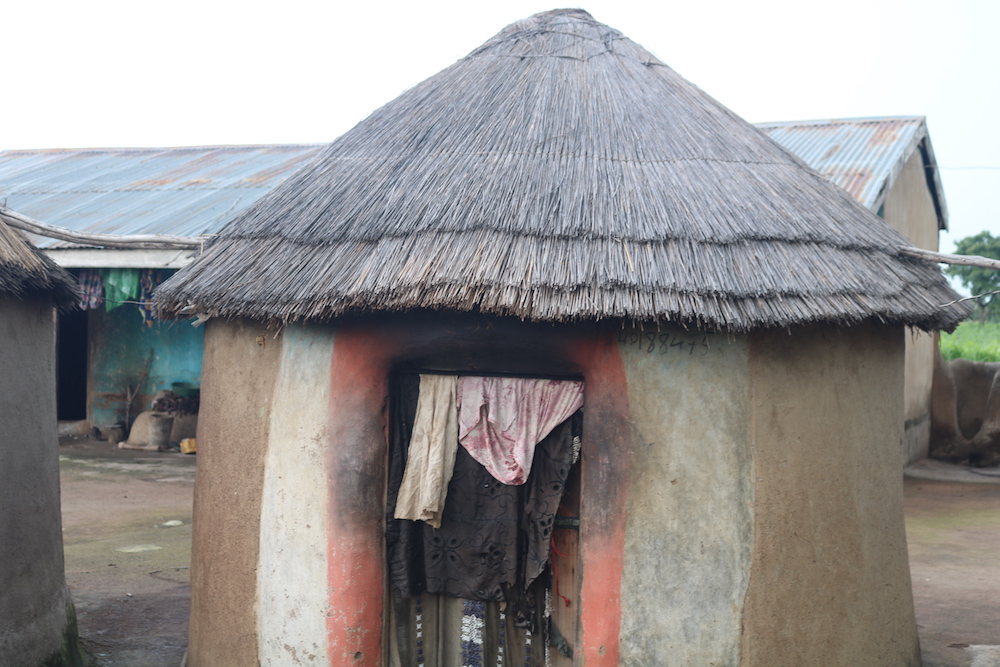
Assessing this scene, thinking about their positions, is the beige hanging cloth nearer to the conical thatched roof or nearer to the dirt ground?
the conical thatched roof

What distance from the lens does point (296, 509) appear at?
5.36 metres

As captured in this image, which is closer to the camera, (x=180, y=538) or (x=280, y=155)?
(x=180, y=538)

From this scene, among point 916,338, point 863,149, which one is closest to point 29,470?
point 863,149

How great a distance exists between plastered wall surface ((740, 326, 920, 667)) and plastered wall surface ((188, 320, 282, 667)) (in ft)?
9.01

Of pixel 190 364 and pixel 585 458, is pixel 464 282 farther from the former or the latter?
pixel 190 364

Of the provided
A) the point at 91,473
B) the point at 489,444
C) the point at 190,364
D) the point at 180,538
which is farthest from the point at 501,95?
the point at 190,364

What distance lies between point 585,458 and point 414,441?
987mm

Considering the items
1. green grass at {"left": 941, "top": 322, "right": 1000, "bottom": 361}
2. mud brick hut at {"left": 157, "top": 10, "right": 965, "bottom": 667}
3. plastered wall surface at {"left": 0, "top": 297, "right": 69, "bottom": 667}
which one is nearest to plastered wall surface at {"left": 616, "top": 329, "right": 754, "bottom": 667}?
mud brick hut at {"left": 157, "top": 10, "right": 965, "bottom": 667}

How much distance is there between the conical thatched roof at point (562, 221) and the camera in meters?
4.80

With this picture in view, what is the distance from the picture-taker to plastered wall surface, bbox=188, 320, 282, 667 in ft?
18.0

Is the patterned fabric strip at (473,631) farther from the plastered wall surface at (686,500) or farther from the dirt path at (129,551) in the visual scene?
the dirt path at (129,551)

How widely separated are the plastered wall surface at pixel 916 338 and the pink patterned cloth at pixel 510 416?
818 cm

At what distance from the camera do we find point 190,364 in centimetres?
1483

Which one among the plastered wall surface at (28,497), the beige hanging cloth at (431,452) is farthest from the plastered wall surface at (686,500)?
the plastered wall surface at (28,497)
